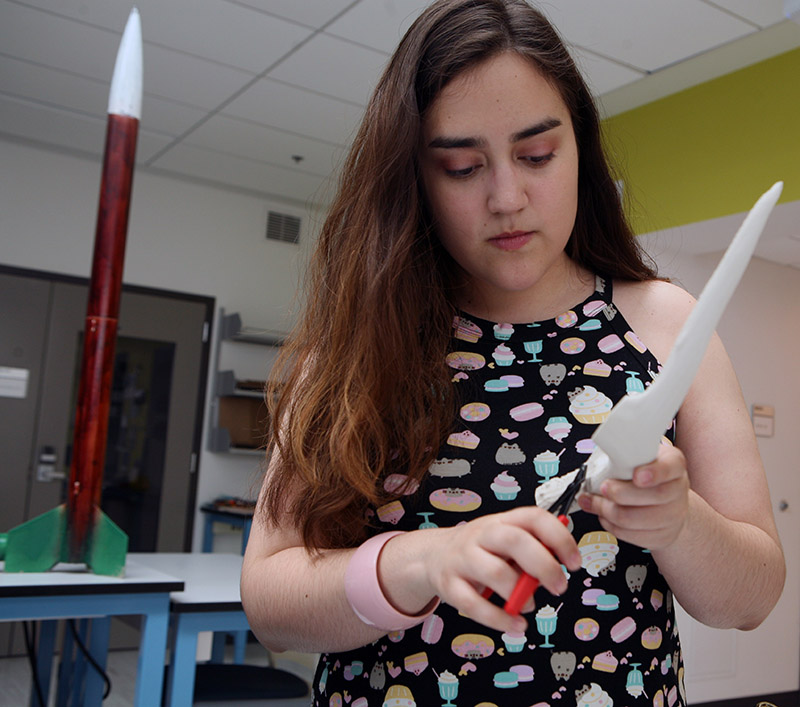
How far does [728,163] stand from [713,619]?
3410 millimetres

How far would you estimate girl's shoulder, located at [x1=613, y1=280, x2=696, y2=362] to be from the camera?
0.81 metres

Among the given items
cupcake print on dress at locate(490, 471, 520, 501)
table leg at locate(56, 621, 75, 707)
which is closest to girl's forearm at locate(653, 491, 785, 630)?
cupcake print on dress at locate(490, 471, 520, 501)

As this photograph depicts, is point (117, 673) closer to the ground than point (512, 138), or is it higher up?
closer to the ground

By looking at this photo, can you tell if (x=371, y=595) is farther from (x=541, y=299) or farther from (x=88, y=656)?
(x=88, y=656)

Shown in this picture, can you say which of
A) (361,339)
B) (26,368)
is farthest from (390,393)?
(26,368)

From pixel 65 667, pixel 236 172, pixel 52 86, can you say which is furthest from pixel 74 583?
pixel 236 172

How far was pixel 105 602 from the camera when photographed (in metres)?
1.92

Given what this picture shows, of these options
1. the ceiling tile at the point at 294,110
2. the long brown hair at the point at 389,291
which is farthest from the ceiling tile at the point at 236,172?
the long brown hair at the point at 389,291

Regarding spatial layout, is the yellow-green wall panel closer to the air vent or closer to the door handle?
the air vent

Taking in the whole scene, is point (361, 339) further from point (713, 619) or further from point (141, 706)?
point (141, 706)

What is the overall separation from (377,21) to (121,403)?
2923mm

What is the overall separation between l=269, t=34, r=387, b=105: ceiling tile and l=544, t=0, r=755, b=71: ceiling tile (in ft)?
2.60

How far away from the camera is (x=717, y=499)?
728mm

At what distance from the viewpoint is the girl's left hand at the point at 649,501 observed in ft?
1.51
